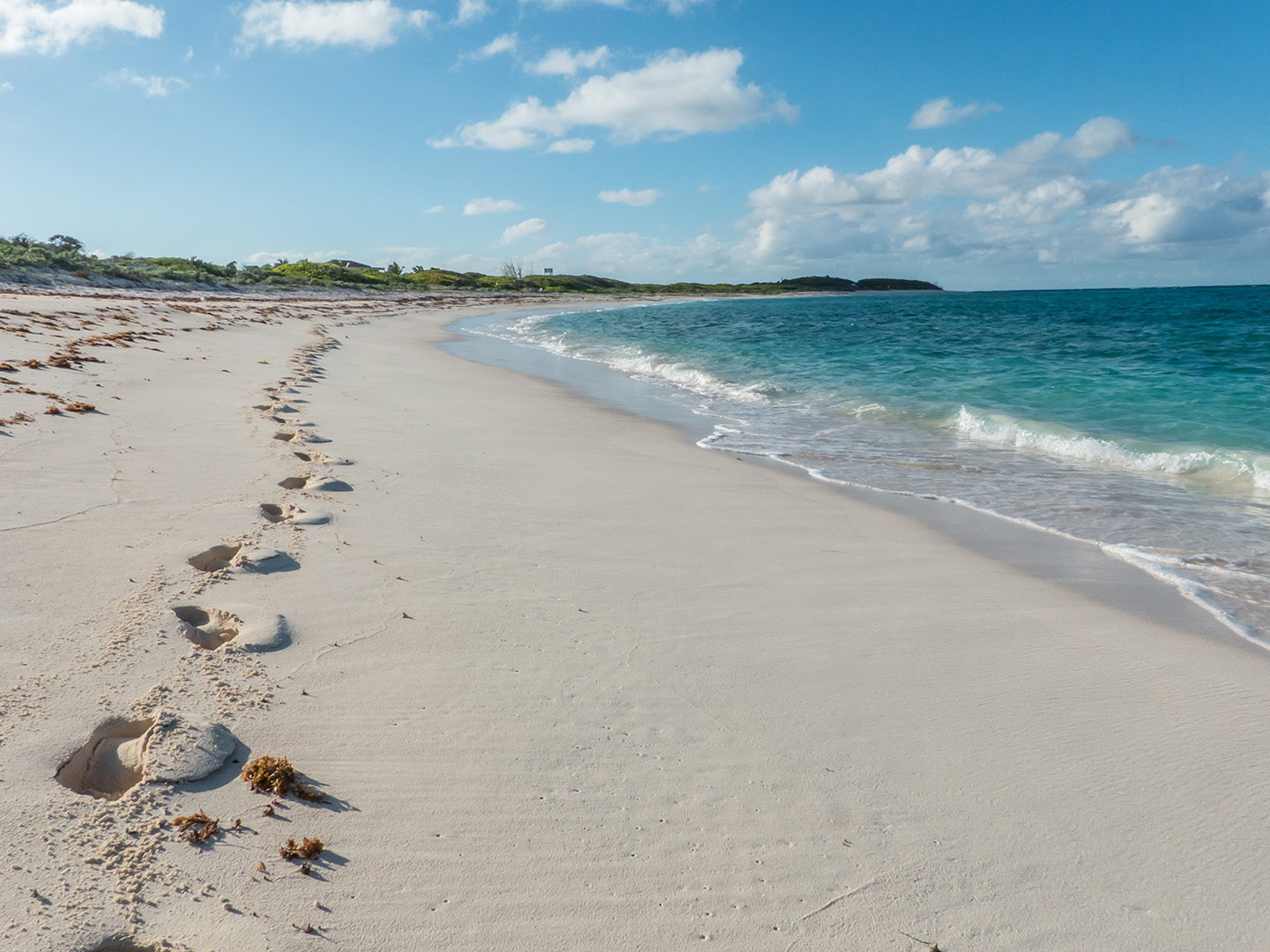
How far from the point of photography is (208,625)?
9.33 feet

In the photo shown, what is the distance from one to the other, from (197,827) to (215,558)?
1.87 meters

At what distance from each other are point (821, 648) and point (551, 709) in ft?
4.15

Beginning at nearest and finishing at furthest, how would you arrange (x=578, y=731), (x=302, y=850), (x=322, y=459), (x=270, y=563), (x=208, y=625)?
(x=302, y=850), (x=578, y=731), (x=208, y=625), (x=270, y=563), (x=322, y=459)

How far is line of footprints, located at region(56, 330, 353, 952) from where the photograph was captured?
197 centimetres

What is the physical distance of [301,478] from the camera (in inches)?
190

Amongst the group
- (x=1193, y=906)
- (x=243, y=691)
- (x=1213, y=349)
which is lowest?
(x=1193, y=906)

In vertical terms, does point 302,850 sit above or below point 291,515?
below

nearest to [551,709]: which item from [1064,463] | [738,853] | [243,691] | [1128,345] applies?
[738,853]

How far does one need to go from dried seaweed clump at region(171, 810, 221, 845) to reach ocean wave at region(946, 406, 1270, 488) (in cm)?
864

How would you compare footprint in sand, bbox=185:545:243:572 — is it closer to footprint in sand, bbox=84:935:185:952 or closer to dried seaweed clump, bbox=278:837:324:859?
dried seaweed clump, bbox=278:837:324:859

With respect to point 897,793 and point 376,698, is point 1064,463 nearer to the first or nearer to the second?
point 897,793

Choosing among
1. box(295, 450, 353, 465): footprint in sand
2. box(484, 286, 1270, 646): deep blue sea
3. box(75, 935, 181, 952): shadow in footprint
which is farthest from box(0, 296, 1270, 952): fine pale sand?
box(484, 286, 1270, 646): deep blue sea

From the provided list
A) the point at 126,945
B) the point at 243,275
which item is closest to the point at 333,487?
the point at 126,945

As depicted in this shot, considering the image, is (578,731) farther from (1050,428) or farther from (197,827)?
(1050,428)
